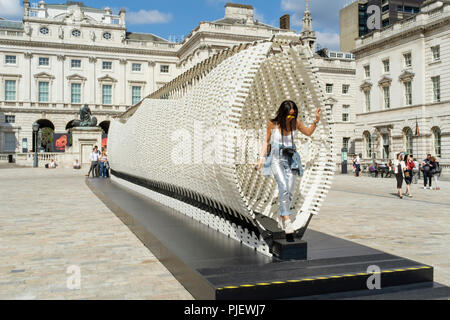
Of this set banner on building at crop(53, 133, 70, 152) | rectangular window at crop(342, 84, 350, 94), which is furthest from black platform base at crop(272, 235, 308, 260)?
rectangular window at crop(342, 84, 350, 94)

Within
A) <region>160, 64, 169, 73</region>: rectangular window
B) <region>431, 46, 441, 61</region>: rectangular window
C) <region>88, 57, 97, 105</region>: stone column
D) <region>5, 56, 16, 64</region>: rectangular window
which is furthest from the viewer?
<region>160, 64, 169, 73</region>: rectangular window

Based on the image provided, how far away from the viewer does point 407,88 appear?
35750 millimetres

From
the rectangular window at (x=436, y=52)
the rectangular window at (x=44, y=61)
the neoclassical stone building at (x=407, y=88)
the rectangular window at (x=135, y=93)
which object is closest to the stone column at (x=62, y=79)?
the rectangular window at (x=44, y=61)

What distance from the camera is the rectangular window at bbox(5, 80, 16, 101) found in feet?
190

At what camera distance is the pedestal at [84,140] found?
36.0m

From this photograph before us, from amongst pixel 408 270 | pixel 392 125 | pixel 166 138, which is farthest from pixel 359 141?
pixel 408 270

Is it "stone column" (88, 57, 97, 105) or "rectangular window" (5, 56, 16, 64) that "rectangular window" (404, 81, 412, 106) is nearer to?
"stone column" (88, 57, 97, 105)

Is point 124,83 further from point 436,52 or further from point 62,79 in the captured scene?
point 436,52

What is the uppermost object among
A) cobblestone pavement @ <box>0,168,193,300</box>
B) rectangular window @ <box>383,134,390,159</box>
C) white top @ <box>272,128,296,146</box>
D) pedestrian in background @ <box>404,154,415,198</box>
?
rectangular window @ <box>383,134,390,159</box>

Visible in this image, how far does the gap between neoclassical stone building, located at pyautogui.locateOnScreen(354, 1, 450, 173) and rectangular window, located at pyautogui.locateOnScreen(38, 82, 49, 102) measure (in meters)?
41.7

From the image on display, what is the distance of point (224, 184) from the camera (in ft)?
17.0

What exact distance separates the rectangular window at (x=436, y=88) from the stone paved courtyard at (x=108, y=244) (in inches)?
963
